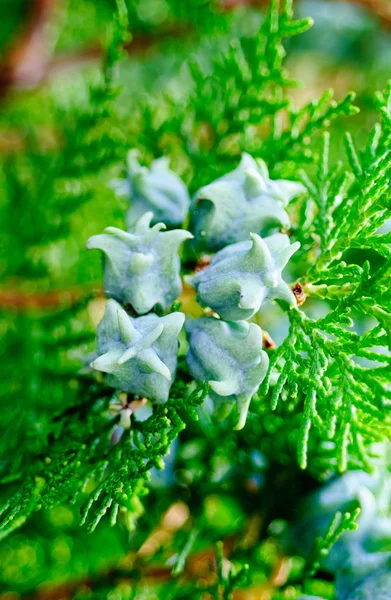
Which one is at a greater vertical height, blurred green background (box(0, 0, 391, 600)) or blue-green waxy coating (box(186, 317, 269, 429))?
blue-green waxy coating (box(186, 317, 269, 429))

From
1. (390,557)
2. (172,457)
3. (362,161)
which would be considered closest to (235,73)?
(362,161)

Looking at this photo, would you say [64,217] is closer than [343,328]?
No

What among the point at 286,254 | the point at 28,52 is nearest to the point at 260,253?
the point at 286,254

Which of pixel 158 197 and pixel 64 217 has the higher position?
pixel 158 197

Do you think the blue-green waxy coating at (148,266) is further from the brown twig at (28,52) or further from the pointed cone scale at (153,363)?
the brown twig at (28,52)

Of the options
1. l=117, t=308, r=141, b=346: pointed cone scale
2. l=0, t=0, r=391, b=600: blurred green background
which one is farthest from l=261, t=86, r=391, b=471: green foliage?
l=0, t=0, r=391, b=600: blurred green background

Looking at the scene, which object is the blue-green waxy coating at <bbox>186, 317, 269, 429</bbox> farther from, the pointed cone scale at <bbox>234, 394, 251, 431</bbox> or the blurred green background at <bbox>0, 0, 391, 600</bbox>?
the blurred green background at <bbox>0, 0, 391, 600</bbox>

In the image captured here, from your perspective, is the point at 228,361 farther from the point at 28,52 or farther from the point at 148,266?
the point at 28,52
